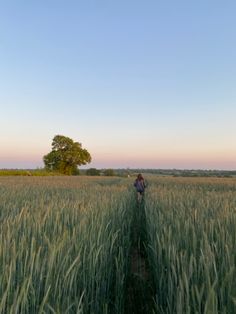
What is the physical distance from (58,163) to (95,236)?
212 feet

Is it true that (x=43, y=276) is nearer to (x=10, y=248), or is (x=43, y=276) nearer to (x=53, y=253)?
(x=53, y=253)

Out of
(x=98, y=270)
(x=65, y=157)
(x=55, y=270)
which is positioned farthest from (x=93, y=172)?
(x=55, y=270)

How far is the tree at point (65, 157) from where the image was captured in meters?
66.1

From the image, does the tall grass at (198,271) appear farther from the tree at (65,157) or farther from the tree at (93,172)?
the tree at (93,172)

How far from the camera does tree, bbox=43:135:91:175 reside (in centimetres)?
6606

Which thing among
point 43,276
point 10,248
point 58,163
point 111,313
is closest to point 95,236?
point 111,313


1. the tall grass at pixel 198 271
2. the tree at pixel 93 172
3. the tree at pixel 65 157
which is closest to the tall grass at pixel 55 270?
the tall grass at pixel 198 271

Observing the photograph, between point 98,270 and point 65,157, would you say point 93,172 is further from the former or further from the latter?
point 98,270

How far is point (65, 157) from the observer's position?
217 ft

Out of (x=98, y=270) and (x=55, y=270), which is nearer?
(x=55, y=270)

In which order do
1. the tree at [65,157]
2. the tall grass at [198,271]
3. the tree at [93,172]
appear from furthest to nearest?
the tree at [93,172], the tree at [65,157], the tall grass at [198,271]

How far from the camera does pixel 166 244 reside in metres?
2.34

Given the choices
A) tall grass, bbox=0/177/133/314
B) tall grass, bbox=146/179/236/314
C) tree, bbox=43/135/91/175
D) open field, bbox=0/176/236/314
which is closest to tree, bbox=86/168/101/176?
tree, bbox=43/135/91/175

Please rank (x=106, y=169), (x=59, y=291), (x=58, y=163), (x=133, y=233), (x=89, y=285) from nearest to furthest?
(x=59, y=291), (x=89, y=285), (x=133, y=233), (x=58, y=163), (x=106, y=169)
